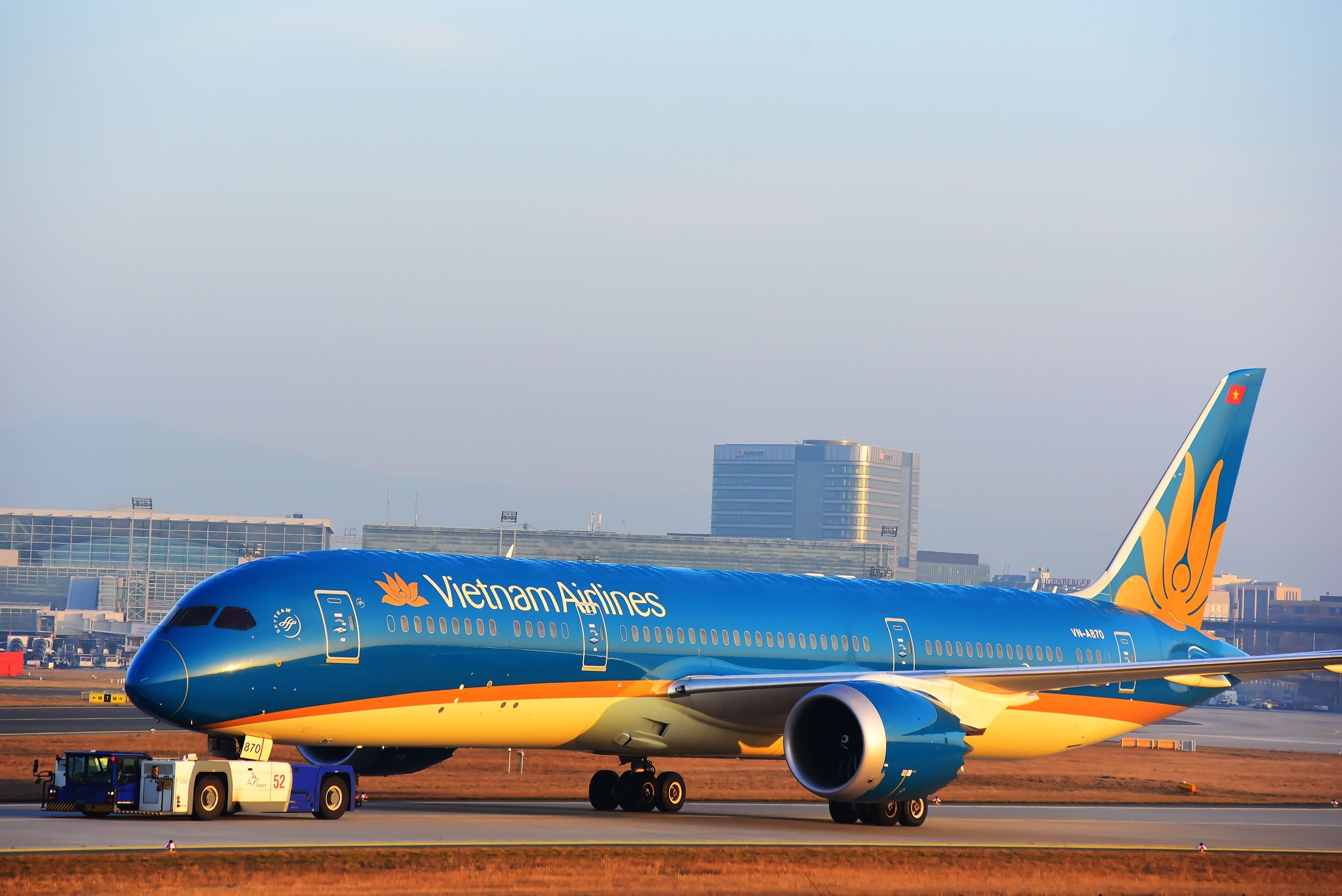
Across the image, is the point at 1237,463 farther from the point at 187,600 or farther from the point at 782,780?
the point at 187,600

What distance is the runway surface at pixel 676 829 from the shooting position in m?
25.7

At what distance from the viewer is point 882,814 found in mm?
34125

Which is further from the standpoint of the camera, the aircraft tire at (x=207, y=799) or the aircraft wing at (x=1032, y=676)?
the aircraft wing at (x=1032, y=676)

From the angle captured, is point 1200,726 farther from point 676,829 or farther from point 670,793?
point 676,829

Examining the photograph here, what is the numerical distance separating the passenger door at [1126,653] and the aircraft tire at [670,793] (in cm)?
1236

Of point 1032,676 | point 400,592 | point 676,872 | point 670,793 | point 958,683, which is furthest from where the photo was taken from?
point 670,793

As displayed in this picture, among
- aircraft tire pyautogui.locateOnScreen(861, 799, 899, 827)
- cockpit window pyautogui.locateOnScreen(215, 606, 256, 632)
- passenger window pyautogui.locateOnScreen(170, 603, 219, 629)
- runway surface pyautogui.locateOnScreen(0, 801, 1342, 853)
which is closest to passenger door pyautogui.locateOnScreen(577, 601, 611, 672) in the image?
runway surface pyautogui.locateOnScreen(0, 801, 1342, 853)

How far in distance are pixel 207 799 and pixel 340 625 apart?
12.2 ft

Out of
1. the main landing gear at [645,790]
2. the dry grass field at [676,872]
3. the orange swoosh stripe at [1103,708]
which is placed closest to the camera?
the dry grass field at [676,872]

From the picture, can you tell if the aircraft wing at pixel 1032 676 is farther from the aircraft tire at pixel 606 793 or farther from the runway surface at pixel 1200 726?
the runway surface at pixel 1200 726

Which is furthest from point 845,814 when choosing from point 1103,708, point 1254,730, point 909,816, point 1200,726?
point 1200,726

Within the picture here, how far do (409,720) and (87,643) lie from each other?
500ft

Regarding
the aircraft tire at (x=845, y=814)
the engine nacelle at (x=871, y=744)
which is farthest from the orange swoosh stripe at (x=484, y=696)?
the aircraft tire at (x=845, y=814)

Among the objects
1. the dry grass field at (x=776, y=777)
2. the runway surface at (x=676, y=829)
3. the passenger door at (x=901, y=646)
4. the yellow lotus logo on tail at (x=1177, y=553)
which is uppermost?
the yellow lotus logo on tail at (x=1177, y=553)
